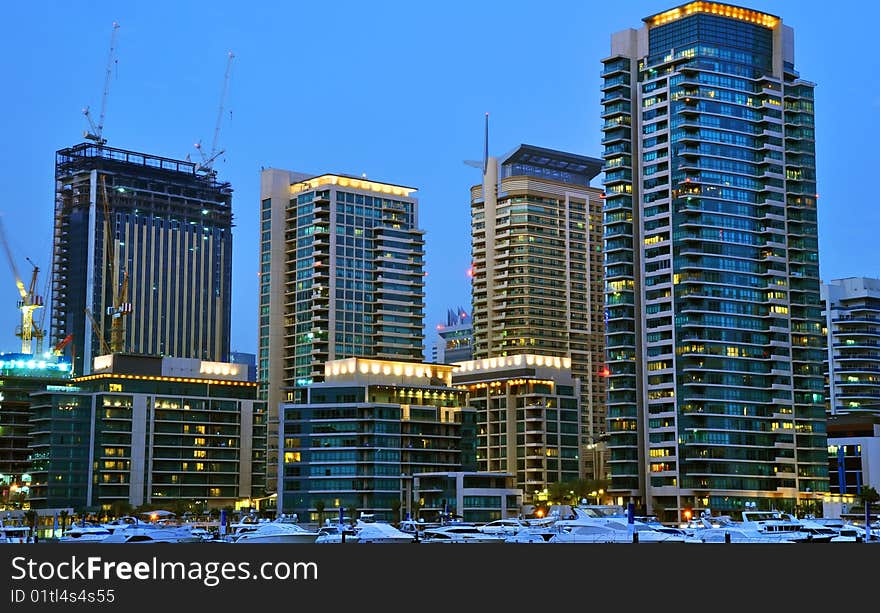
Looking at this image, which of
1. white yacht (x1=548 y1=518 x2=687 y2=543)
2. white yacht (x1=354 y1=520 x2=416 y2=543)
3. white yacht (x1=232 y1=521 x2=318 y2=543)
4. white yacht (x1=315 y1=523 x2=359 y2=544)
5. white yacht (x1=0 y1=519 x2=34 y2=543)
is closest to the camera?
white yacht (x1=232 y1=521 x2=318 y2=543)

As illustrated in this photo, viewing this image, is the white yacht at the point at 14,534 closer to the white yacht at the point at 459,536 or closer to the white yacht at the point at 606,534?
the white yacht at the point at 459,536

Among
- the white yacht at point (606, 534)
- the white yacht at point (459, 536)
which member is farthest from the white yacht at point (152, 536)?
the white yacht at point (606, 534)

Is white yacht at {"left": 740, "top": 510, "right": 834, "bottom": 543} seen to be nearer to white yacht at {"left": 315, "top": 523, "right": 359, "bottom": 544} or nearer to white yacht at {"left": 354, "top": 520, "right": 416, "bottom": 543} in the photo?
white yacht at {"left": 354, "top": 520, "right": 416, "bottom": 543}

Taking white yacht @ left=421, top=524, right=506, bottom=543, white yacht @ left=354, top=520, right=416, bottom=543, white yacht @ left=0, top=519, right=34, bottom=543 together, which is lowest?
white yacht @ left=0, top=519, right=34, bottom=543

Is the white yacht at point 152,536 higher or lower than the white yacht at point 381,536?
lower

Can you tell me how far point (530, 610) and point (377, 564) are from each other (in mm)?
7277

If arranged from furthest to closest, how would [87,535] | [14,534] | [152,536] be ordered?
[14,534], [87,535], [152,536]

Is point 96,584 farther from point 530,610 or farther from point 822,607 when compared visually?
point 822,607

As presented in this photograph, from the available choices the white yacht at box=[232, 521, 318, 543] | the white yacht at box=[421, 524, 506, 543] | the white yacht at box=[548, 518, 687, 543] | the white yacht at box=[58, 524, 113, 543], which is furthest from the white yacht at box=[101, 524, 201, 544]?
the white yacht at box=[548, 518, 687, 543]

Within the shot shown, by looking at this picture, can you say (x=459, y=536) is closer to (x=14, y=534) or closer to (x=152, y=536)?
(x=152, y=536)

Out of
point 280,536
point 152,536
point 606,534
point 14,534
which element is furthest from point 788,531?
point 14,534

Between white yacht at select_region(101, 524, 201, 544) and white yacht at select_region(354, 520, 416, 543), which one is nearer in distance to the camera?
white yacht at select_region(354, 520, 416, 543)

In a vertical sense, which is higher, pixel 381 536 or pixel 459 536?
pixel 381 536

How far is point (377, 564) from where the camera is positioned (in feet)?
198
